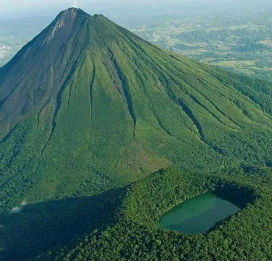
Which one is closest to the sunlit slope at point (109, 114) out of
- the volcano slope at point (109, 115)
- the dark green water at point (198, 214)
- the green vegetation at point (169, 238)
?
the volcano slope at point (109, 115)

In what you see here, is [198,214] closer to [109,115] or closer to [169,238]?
[169,238]

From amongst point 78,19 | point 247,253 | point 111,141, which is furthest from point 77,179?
point 78,19

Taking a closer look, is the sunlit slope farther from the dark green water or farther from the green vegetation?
the green vegetation

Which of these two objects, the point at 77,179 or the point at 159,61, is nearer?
the point at 77,179

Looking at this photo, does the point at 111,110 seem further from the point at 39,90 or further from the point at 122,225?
the point at 122,225

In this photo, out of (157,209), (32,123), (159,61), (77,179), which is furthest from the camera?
(159,61)

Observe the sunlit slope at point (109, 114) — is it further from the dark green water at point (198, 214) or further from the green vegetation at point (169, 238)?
the green vegetation at point (169, 238)
